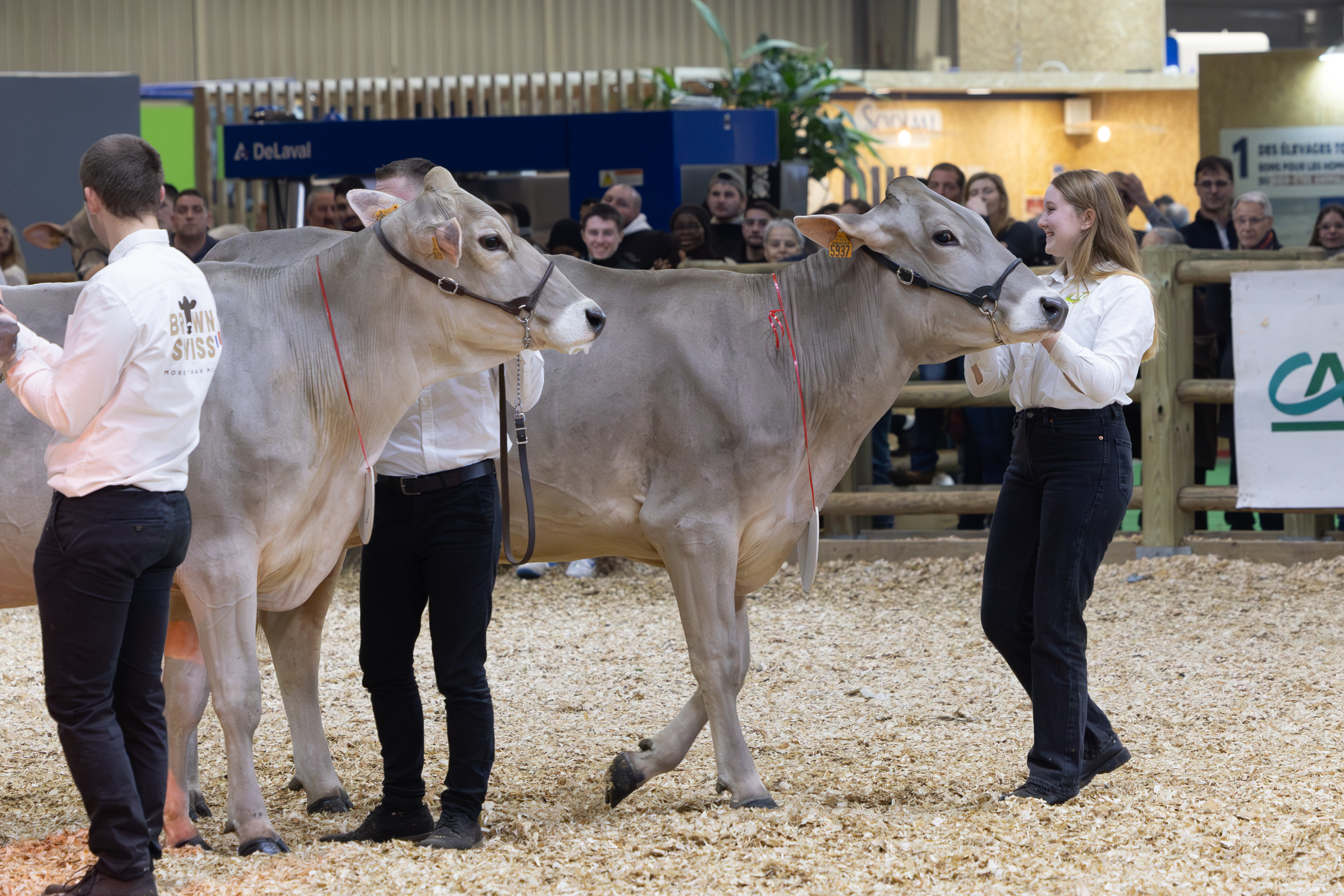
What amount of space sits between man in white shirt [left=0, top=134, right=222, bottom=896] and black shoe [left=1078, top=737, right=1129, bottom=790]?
2768mm

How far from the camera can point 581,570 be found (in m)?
8.57

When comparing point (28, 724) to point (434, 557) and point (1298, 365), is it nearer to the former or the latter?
point (434, 557)

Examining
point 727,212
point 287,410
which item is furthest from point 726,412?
point 727,212

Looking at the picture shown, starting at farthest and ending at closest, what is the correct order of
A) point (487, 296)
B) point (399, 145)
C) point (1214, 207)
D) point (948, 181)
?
1. point (399, 145)
2. point (948, 181)
3. point (1214, 207)
4. point (487, 296)

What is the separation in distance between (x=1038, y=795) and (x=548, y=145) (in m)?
7.52

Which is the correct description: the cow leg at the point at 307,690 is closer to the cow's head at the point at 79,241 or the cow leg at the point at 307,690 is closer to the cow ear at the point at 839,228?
the cow ear at the point at 839,228

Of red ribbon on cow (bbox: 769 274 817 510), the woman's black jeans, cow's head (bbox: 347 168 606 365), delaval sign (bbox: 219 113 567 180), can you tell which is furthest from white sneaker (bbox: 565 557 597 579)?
cow's head (bbox: 347 168 606 365)

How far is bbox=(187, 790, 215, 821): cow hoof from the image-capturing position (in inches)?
181

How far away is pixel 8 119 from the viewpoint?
40.3ft

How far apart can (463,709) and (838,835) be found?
3.50 feet

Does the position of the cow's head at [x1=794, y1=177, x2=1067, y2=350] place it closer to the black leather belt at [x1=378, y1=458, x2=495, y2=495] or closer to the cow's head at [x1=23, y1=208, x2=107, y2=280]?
the black leather belt at [x1=378, y1=458, x2=495, y2=495]

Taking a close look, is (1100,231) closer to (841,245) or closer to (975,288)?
(975,288)

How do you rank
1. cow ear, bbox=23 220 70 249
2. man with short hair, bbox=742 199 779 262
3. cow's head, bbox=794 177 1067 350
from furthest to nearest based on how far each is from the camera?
cow ear, bbox=23 220 70 249, man with short hair, bbox=742 199 779 262, cow's head, bbox=794 177 1067 350

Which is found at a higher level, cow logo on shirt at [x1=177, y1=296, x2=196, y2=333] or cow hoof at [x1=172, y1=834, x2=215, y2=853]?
cow logo on shirt at [x1=177, y1=296, x2=196, y2=333]
